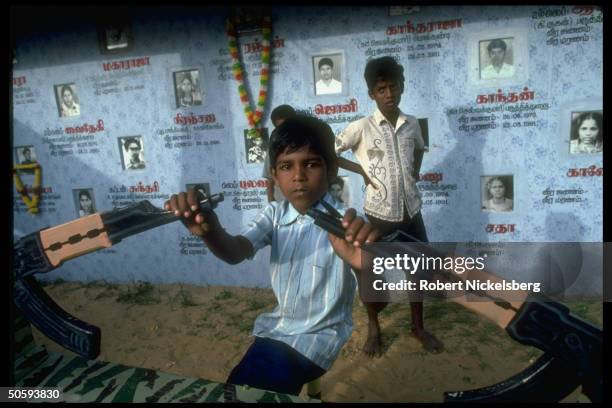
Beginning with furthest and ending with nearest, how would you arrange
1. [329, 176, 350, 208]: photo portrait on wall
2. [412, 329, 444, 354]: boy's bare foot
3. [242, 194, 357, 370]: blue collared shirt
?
1. [329, 176, 350, 208]: photo portrait on wall
2. [412, 329, 444, 354]: boy's bare foot
3. [242, 194, 357, 370]: blue collared shirt

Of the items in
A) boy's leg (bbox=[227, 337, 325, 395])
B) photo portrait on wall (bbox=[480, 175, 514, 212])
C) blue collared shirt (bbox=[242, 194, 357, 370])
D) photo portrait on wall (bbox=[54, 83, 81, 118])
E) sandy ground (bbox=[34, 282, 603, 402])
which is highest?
photo portrait on wall (bbox=[54, 83, 81, 118])

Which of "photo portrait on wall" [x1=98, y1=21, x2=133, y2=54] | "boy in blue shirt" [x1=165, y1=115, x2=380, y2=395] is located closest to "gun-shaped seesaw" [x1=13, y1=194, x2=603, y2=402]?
"boy in blue shirt" [x1=165, y1=115, x2=380, y2=395]

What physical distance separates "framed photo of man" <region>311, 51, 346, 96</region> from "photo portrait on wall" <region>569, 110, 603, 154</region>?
1648 millimetres

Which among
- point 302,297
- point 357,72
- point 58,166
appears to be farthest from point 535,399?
point 58,166

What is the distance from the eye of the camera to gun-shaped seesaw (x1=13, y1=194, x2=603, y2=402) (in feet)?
2.51

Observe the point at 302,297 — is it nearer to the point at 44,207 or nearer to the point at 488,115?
the point at 488,115

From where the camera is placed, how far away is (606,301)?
41.8 inches

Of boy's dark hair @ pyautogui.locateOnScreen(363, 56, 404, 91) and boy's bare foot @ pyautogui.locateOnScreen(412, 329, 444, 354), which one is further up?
boy's dark hair @ pyautogui.locateOnScreen(363, 56, 404, 91)

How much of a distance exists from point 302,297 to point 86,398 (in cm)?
76

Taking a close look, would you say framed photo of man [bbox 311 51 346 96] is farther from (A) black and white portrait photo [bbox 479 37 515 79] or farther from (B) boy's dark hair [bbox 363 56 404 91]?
(A) black and white portrait photo [bbox 479 37 515 79]

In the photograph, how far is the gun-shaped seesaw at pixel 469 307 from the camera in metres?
0.77

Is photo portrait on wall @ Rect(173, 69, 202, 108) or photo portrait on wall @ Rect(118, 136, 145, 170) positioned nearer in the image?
photo portrait on wall @ Rect(173, 69, 202, 108)

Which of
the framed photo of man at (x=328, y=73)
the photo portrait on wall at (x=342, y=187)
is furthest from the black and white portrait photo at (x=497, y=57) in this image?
the photo portrait on wall at (x=342, y=187)

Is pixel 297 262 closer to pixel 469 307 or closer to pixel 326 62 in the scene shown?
pixel 469 307
